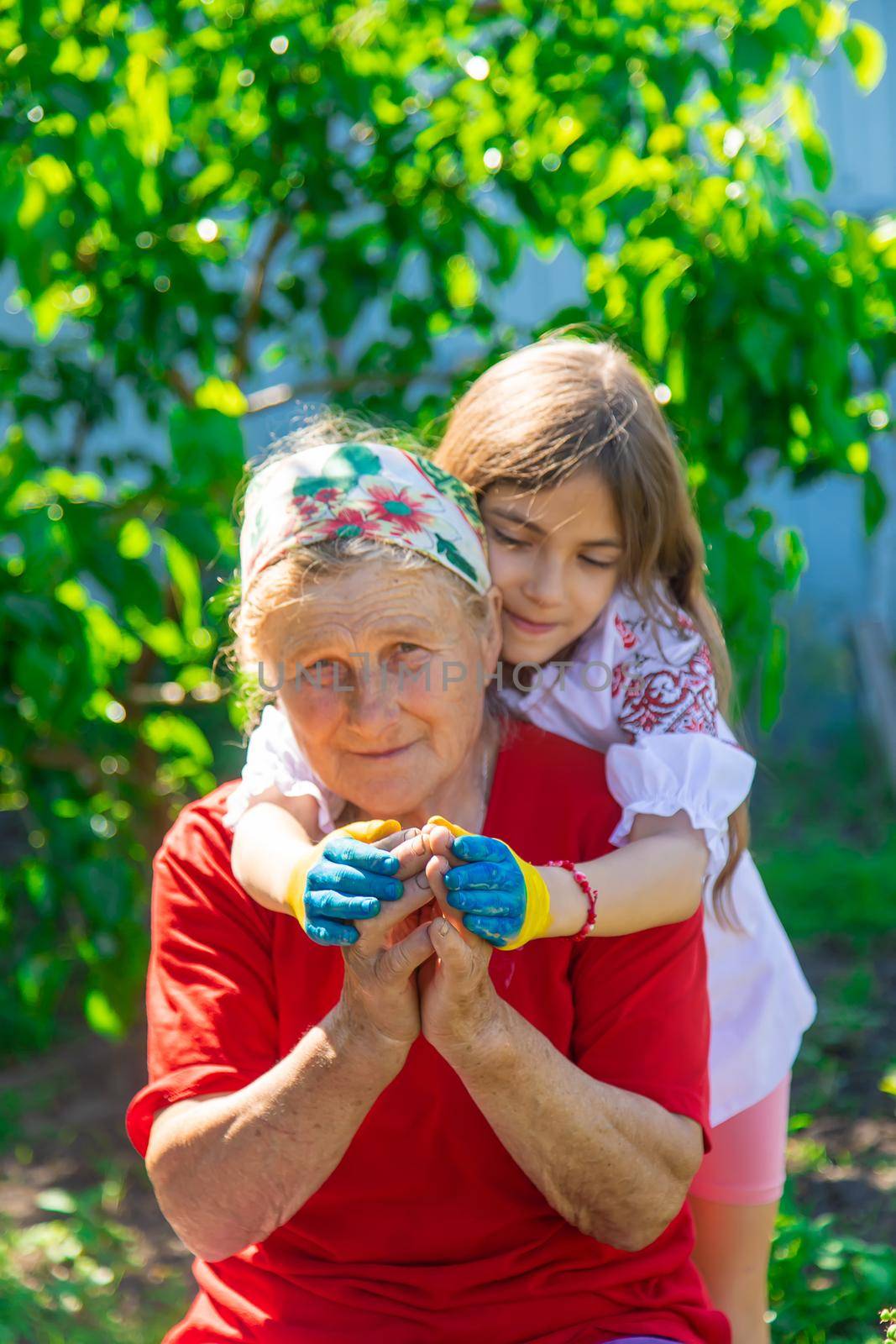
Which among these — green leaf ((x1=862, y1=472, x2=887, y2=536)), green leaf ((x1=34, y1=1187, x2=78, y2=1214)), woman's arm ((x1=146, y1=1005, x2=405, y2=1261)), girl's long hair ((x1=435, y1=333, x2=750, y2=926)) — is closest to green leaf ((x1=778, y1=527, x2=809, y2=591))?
green leaf ((x1=862, y1=472, x2=887, y2=536))

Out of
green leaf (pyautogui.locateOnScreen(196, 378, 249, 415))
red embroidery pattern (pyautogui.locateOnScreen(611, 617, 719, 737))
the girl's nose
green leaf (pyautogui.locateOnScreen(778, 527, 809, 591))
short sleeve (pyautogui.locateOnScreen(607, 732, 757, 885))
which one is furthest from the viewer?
green leaf (pyautogui.locateOnScreen(196, 378, 249, 415))

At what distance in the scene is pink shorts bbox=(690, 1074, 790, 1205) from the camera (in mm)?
2205

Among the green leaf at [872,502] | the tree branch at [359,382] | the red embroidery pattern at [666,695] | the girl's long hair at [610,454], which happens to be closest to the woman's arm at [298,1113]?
the red embroidery pattern at [666,695]

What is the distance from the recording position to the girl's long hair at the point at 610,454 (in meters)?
2.12

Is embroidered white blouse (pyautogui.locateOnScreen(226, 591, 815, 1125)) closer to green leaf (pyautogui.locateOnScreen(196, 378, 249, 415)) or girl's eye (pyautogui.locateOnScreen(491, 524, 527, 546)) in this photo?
girl's eye (pyautogui.locateOnScreen(491, 524, 527, 546))

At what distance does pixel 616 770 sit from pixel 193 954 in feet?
2.00

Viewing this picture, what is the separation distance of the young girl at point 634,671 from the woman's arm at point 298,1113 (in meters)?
0.36

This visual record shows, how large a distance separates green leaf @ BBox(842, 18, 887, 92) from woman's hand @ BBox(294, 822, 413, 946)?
6.92 ft

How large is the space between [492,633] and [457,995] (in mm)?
586

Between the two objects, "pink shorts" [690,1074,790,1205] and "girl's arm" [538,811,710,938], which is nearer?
"girl's arm" [538,811,710,938]

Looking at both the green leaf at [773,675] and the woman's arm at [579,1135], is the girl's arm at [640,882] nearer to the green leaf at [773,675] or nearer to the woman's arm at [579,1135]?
the woman's arm at [579,1135]

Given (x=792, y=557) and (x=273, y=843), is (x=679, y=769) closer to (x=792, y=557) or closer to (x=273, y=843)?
(x=273, y=843)

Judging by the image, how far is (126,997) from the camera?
11.4 feet

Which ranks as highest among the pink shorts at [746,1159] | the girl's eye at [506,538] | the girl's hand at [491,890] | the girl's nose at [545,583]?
the girl's eye at [506,538]
